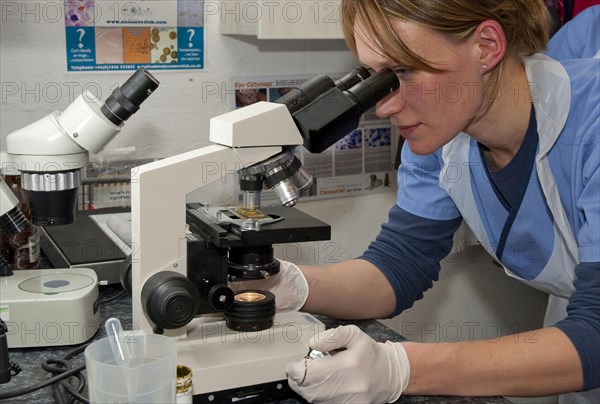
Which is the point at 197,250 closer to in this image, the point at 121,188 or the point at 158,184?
the point at 158,184

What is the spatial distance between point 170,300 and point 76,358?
250 millimetres

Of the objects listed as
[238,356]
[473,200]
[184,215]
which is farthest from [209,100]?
[238,356]

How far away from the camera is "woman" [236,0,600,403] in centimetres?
106

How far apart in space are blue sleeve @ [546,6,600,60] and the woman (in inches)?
13.2

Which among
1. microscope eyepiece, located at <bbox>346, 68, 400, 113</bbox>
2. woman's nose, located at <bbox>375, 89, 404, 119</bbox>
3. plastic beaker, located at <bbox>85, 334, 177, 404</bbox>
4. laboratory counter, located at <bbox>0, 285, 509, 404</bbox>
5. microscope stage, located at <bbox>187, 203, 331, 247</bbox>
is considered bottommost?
laboratory counter, located at <bbox>0, 285, 509, 404</bbox>

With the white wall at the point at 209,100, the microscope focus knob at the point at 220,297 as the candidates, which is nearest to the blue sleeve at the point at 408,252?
the microscope focus knob at the point at 220,297

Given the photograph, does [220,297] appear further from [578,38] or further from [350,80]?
[578,38]

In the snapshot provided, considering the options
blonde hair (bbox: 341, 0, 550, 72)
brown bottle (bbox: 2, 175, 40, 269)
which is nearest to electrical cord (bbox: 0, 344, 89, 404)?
brown bottle (bbox: 2, 175, 40, 269)

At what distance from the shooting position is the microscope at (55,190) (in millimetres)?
1156

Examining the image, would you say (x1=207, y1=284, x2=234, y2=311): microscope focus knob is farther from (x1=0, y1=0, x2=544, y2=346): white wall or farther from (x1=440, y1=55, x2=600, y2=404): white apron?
(x1=0, y1=0, x2=544, y2=346): white wall

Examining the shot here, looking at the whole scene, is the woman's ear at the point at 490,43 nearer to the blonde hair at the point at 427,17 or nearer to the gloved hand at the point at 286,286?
the blonde hair at the point at 427,17

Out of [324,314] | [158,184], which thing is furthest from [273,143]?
[324,314]

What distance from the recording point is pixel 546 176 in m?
1.29

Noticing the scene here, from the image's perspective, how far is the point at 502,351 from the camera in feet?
3.58
